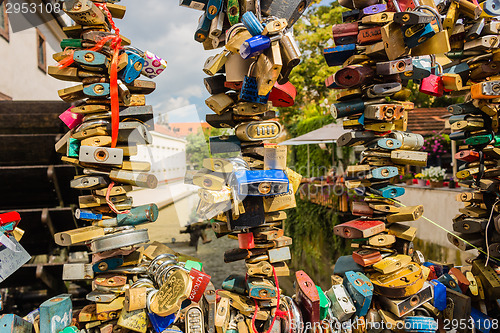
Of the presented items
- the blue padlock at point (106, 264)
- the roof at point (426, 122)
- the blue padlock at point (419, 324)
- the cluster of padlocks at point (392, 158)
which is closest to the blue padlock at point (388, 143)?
the cluster of padlocks at point (392, 158)

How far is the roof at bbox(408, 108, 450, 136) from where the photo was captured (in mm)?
9555

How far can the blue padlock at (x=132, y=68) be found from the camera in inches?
60.6

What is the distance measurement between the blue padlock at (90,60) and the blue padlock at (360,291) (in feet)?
5.19

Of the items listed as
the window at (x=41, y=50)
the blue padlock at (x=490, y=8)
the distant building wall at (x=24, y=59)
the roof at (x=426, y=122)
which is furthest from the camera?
the roof at (x=426, y=122)

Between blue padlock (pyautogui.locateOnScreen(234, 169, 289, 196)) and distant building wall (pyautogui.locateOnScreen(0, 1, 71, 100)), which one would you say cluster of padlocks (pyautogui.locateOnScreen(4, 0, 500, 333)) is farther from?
distant building wall (pyautogui.locateOnScreen(0, 1, 71, 100))

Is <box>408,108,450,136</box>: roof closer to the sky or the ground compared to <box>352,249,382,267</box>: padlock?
closer to the sky

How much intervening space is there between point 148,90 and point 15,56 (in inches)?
196

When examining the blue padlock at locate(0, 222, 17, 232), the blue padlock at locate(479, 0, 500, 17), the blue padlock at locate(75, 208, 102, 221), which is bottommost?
the blue padlock at locate(0, 222, 17, 232)

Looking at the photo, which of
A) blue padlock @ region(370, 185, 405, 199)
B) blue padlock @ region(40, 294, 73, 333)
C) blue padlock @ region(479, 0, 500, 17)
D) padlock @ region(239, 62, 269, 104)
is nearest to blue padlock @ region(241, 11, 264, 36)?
padlock @ region(239, 62, 269, 104)

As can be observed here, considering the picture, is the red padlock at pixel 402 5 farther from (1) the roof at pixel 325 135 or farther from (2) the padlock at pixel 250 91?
(1) the roof at pixel 325 135

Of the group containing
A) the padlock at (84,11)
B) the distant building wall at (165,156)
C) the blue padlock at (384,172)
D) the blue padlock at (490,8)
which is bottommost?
the blue padlock at (384,172)

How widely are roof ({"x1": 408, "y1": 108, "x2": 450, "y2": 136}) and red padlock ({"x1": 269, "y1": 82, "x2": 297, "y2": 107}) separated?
8725 millimetres

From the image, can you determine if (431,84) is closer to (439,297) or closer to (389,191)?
(389,191)

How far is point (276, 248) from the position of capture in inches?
62.7
